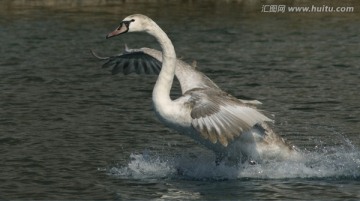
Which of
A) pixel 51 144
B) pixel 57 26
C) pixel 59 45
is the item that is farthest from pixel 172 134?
pixel 57 26

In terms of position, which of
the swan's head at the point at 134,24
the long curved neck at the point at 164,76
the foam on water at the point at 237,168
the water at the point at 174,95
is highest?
the swan's head at the point at 134,24

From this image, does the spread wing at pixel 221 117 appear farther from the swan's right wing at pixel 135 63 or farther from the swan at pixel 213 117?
the swan's right wing at pixel 135 63

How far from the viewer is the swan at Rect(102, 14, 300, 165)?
14.3 m

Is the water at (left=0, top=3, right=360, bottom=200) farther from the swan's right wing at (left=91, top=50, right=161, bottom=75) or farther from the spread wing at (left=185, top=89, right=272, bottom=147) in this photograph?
the swan's right wing at (left=91, top=50, right=161, bottom=75)

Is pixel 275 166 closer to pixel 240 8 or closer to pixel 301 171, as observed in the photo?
pixel 301 171

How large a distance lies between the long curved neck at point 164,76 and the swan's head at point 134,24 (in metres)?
0.13

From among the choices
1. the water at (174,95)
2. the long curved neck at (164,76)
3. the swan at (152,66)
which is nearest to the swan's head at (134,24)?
the long curved neck at (164,76)

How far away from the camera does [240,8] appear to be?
128 feet

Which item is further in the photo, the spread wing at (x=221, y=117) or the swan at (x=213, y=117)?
the swan at (x=213, y=117)

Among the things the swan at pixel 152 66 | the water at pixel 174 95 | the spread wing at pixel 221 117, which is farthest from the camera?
the swan at pixel 152 66

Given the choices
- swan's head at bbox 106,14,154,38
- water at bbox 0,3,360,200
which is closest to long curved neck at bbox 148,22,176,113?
swan's head at bbox 106,14,154,38

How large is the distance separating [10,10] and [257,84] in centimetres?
1776

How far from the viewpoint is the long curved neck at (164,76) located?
14.8 m

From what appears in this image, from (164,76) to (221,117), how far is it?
1.20 meters
